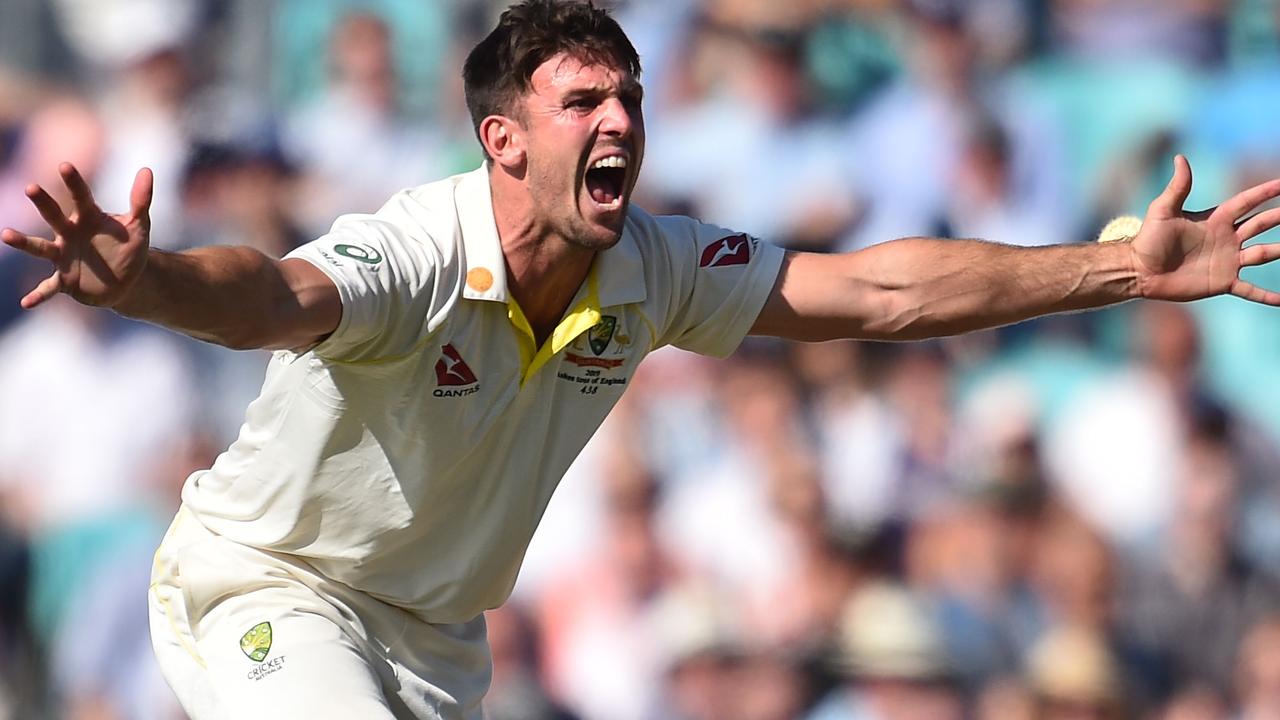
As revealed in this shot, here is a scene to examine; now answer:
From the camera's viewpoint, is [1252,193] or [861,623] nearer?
[1252,193]

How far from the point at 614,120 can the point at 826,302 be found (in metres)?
0.81

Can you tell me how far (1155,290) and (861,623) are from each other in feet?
10.2

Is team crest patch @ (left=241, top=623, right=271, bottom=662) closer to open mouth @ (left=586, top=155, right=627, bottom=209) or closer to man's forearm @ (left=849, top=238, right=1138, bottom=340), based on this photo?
open mouth @ (left=586, top=155, right=627, bottom=209)

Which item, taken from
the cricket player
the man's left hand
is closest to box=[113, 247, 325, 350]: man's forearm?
the cricket player

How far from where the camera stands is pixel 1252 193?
176 inches

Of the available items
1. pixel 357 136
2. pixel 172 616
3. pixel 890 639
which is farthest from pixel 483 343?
pixel 357 136

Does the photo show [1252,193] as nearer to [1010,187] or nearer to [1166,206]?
[1166,206]

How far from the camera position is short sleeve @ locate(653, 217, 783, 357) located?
183 inches

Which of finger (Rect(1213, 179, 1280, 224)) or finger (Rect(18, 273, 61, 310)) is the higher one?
finger (Rect(1213, 179, 1280, 224))

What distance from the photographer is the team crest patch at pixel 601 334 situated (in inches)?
173

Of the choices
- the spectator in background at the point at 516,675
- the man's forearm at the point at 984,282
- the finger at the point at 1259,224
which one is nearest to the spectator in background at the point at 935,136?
the spectator in background at the point at 516,675

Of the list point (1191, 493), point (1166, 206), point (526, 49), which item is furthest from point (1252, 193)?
point (1191, 493)

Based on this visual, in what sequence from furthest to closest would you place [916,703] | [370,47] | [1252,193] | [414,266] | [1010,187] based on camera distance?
[370,47], [1010,187], [916,703], [1252,193], [414,266]

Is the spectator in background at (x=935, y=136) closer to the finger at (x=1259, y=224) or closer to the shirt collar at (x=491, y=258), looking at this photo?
the finger at (x=1259, y=224)
